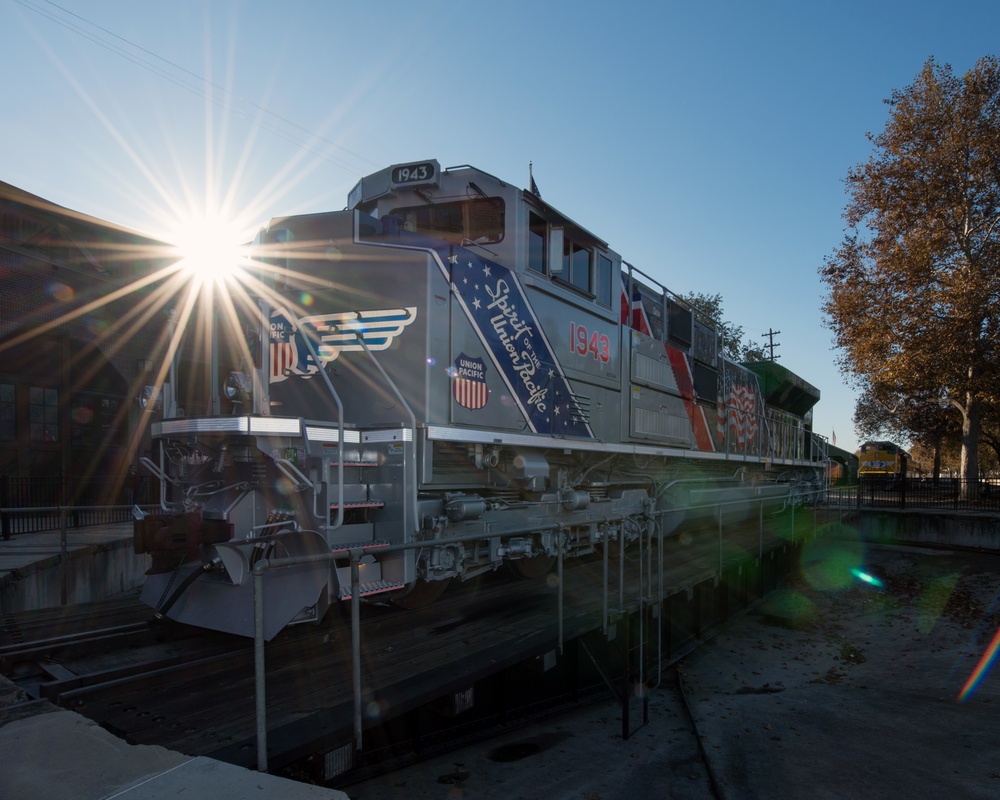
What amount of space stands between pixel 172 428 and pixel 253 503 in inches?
30.8

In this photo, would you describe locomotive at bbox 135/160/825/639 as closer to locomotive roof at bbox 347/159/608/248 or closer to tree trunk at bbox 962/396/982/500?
locomotive roof at bbox 347/159/608/248

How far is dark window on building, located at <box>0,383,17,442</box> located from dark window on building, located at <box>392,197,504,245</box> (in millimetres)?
12750

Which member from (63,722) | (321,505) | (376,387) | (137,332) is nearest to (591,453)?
(376,387)

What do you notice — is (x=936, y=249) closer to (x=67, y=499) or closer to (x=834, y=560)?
(x=834, y=560)

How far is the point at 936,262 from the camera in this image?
2138 cm

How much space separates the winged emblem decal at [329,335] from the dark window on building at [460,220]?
1.37 m

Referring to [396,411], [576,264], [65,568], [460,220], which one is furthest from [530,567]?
[65,568]

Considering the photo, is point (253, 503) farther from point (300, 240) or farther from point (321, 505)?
point (300, 240)

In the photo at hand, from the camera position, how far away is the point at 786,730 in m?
6.92

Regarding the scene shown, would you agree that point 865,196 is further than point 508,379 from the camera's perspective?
Yes

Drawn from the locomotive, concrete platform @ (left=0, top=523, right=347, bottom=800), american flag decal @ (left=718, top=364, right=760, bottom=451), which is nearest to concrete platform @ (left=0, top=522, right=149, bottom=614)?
the locomotive

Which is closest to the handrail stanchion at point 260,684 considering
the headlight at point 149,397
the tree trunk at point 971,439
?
the headlight at point 149,397

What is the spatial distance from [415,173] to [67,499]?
10.5m

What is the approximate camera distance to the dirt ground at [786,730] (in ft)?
17.2
